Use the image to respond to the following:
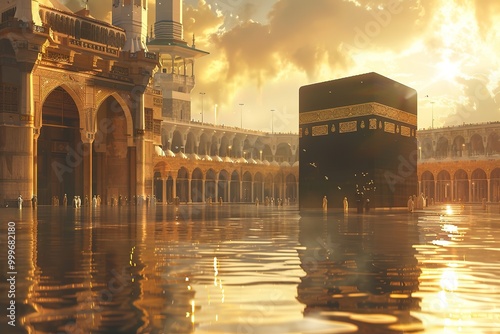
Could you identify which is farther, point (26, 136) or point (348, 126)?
point (348, 126)

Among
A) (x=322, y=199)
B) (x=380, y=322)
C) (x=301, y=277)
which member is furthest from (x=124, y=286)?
(x=322, y=199)

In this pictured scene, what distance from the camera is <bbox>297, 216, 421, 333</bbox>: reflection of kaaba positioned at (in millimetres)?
3802

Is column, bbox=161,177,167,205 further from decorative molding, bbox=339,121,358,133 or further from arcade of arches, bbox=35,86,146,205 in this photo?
decorative molding, bbox=339,121,358,133

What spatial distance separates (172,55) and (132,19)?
3064cm

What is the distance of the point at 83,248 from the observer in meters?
8.42

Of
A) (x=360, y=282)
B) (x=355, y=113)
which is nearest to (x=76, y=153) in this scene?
(x=355, y=113)

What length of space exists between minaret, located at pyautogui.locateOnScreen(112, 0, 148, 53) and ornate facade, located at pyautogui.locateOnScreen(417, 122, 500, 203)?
3653 cm

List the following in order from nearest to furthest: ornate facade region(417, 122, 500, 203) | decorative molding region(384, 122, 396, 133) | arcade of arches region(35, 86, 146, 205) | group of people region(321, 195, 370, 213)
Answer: group of people region(321, 195, 370, 213), arcade of arches region(35, 86, 146, 205), decorative molding region(384, 122, 396, 133), ornate facade region(417, 122, 500, 203)

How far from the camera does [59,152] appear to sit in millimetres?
31734

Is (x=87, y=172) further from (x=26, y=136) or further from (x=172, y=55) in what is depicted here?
(x=172, y=55)

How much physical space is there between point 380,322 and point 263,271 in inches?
103

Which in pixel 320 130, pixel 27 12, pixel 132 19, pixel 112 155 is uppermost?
pixel 132 19

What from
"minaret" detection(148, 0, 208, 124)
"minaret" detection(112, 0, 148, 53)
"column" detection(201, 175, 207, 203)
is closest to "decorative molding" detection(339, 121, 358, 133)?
"minaret" detection(112, 0, 148, 53)

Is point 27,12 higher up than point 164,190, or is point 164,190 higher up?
point 27,12
